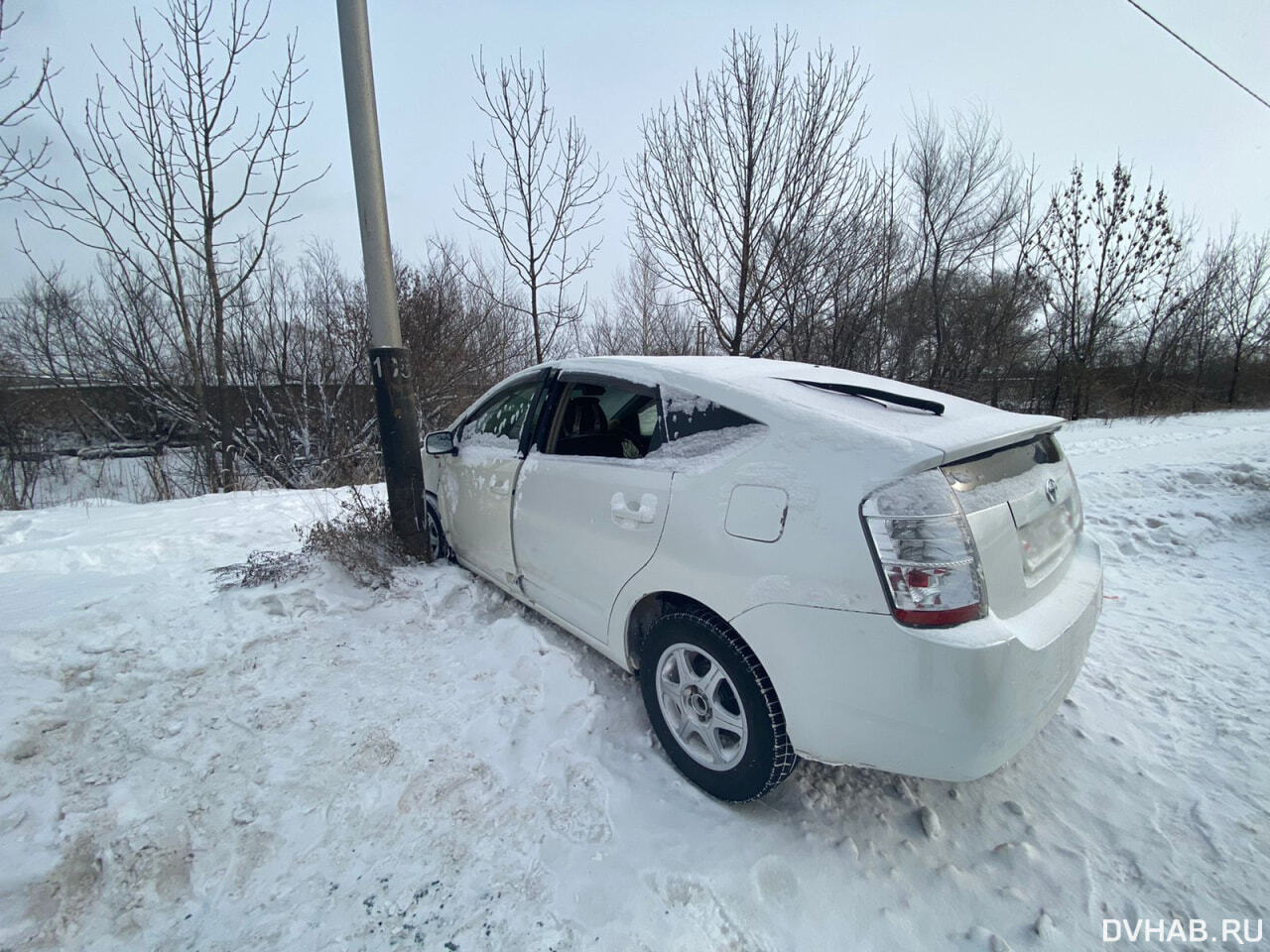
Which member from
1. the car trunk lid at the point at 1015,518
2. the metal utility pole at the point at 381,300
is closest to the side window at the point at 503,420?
the metal utility pole at the point at 381,300

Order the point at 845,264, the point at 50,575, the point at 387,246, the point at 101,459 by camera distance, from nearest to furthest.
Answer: the point at 50,575
the point at 387,246
the point at 845,264
the point at 101,459

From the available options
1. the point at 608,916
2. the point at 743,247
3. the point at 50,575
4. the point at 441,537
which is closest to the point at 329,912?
the point at 608,916

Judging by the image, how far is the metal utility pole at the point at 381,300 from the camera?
12.0 ft

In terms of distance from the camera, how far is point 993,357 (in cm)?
1639

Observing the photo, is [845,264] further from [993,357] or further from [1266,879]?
[993,357]

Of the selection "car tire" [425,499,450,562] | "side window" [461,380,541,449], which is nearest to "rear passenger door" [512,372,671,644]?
"side window" [461,380,541,449]

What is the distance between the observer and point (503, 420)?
11.1 feet

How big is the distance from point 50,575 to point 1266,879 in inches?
244

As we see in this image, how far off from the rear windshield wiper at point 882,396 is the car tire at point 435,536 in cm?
295

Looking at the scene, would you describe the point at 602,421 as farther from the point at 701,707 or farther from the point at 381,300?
the point at 381,300

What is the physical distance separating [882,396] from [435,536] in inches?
133

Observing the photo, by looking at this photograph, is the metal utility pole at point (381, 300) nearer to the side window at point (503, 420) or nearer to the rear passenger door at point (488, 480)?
the rear passenger door at point (488, 480)

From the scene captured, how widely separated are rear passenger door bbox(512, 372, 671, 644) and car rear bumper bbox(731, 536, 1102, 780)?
67cm

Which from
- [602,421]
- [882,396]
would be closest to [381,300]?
[602,421]
